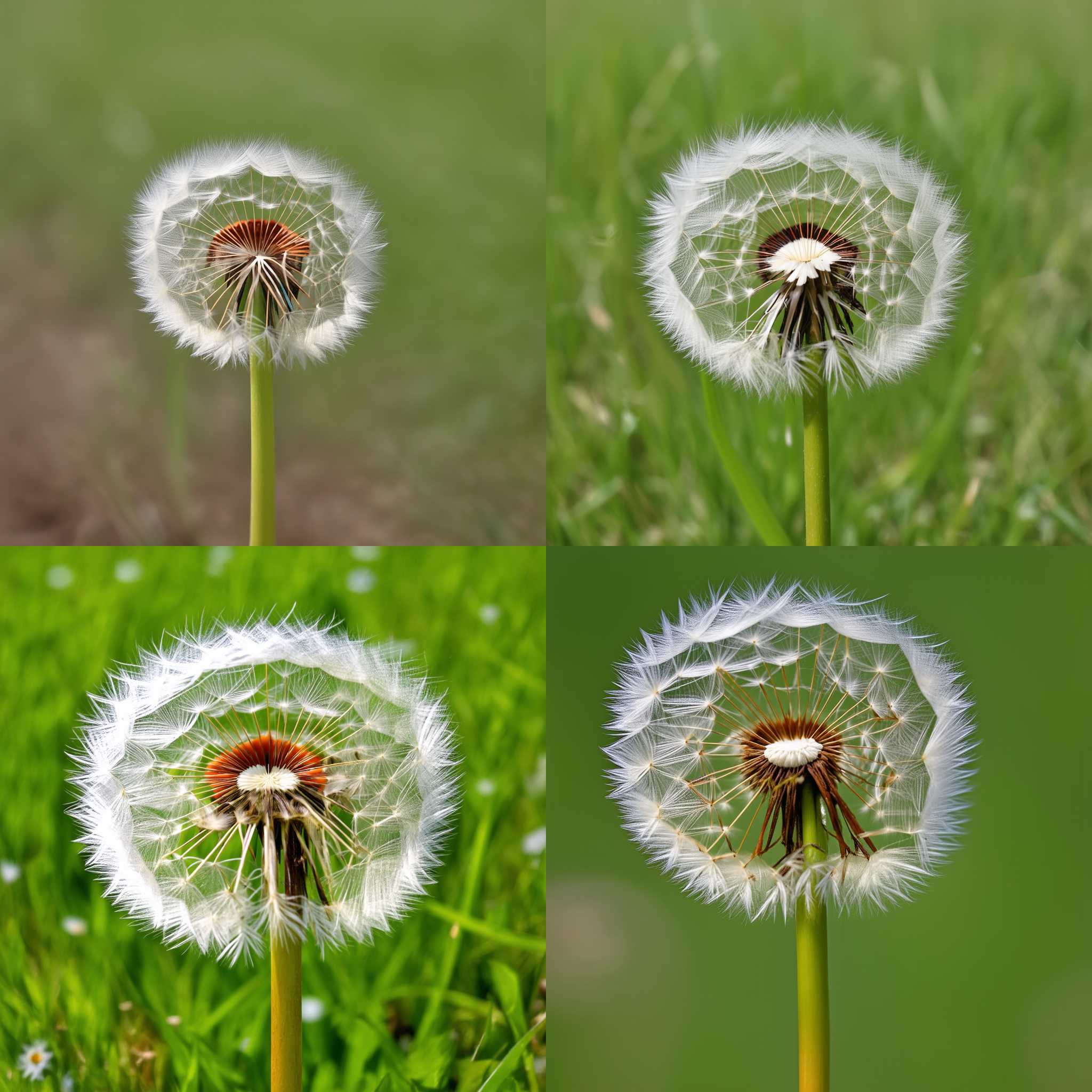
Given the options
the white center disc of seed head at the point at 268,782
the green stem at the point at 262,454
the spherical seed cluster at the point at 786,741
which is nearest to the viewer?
the white center disc of seed head at the point at 268,782

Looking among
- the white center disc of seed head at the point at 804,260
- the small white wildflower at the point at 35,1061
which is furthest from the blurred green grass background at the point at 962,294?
the small white wildflower at the point at 35,1061

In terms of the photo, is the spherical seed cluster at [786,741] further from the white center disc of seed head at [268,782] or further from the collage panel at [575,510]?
the white center disc of seed head at [268,782]

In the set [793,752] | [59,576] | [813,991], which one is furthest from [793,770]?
[59,576]

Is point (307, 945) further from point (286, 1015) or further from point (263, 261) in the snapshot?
point (263, 261)

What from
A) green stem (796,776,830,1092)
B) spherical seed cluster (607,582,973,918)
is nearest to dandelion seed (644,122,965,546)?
spherical seed cluster (607,582,973,918)

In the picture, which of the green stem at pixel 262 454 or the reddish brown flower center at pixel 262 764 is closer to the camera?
the reddish brown flower center at pixel 262 764

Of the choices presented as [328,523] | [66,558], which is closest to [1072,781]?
[328,523]

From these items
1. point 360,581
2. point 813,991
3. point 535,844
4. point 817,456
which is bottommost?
point 813,991
